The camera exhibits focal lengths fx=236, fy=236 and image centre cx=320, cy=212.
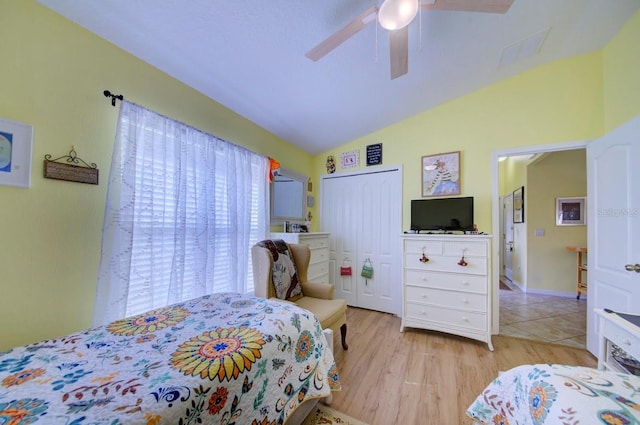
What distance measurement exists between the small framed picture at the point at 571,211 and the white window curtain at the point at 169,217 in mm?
5141

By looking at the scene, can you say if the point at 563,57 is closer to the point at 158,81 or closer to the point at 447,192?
the point at 447,192

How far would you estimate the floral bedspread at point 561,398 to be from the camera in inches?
25.9

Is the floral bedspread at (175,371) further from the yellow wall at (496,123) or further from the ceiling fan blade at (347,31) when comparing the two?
the yellow wall at (496,123)

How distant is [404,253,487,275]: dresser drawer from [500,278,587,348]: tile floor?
99cm

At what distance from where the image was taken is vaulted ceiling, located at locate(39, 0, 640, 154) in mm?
1412

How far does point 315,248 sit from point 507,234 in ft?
16.2

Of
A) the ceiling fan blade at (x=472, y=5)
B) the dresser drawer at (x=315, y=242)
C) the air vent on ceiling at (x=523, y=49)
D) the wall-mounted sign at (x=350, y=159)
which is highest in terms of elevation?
the air vent on ceiling at (x=523, y=49)

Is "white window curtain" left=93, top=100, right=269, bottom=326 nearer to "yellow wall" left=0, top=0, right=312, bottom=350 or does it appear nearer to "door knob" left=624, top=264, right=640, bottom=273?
"yellow wall" left=0, top=0, right=312, bottom=350

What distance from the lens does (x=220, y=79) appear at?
1.92 meters

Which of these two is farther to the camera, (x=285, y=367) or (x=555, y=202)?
(x=555, y=202)

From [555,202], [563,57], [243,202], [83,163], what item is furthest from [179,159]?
[555,202]

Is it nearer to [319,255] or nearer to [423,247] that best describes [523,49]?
[423,247]

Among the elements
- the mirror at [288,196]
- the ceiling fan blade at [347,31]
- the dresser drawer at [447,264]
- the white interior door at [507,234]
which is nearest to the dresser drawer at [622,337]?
Answer: the dresser drawer at [447,264]

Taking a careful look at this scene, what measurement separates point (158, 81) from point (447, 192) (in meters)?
3.04
